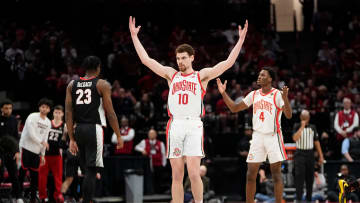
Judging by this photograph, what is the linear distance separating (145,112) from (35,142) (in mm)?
5781

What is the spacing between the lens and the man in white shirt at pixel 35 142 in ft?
37.8

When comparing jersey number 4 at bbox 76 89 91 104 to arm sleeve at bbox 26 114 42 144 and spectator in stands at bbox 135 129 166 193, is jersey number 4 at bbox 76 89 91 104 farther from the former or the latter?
spectator in stands at bbox 135 129 166 193

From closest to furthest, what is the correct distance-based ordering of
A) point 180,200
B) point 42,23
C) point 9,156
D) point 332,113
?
point 180,200, point 9,156, point 332,113, point 42,23

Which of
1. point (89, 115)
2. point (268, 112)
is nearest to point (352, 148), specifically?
point (268, 112)

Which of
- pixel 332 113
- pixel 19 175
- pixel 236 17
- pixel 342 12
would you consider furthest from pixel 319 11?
pixel 19 175

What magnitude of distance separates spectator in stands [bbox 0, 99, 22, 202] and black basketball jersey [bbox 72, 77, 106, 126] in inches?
152

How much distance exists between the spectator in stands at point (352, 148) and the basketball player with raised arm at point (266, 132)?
6.63 m

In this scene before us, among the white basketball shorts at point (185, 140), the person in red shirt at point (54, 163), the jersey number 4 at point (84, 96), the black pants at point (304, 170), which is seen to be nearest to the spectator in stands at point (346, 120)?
the black pants at point (304, 170)

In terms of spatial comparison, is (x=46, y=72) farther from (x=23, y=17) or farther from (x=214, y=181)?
→ (x=214, y=181)

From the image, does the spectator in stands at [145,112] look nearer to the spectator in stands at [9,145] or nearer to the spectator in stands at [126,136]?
the spectator in stands at [126,136]

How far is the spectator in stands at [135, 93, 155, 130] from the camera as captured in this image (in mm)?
17078

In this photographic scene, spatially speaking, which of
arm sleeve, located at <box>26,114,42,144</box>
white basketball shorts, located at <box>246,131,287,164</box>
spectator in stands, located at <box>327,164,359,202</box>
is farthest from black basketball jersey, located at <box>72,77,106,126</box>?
spectator in stands, located at <box>327,164,359,202</box>

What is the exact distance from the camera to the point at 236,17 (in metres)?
24.1

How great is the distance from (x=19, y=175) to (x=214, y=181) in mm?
5734
